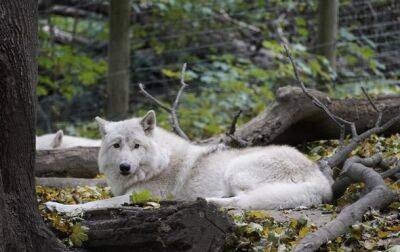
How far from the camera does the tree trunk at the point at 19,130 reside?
3.89m

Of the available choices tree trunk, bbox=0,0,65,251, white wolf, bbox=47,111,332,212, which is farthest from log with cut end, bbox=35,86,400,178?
tree trunk, bbox=0,0,65,251

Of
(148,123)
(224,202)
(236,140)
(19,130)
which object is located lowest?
(224,202)

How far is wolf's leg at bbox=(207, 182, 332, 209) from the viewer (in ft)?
17.8

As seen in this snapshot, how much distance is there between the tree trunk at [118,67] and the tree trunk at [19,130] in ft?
22.4

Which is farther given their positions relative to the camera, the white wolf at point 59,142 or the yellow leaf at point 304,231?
the white wolf at point 59,142

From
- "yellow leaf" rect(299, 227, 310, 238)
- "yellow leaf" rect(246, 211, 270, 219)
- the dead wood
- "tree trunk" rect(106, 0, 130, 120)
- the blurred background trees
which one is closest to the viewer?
the dead wood

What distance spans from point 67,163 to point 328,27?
516cm

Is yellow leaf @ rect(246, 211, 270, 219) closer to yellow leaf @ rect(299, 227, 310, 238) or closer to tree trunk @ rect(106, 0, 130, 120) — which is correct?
yellow leaf @ rect(299, 227, 310, 238)

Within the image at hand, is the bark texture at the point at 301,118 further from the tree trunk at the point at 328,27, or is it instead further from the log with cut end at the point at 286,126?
the tree trunk at the point at 328,27

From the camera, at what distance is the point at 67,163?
24.9ft

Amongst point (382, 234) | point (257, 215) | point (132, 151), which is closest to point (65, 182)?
point (132, 151)

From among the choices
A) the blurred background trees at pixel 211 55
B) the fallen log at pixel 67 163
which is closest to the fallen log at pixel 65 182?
the fallen log at pixel 67 163

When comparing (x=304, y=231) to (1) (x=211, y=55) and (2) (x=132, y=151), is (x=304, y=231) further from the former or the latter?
(1) (x=211, y=55)

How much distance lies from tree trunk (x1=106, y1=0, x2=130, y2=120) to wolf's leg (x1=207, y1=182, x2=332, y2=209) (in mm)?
5625
